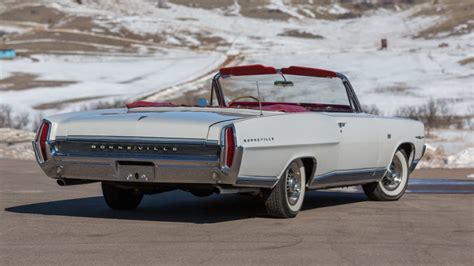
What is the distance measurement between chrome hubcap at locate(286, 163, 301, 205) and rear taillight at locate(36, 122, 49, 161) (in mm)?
2132

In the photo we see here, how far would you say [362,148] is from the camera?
32.3 ft

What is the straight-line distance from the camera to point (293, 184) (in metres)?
8.96

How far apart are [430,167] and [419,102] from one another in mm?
29127

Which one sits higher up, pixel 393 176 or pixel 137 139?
pixel 137 139

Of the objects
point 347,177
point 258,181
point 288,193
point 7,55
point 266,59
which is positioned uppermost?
point 258,181

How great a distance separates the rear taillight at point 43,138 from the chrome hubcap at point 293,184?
2.13 meters

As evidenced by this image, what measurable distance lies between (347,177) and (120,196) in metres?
2.18

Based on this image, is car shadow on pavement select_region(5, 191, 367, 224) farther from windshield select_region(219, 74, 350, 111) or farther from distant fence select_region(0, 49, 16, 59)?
distant fence select_region(0, 49, 16, 59)

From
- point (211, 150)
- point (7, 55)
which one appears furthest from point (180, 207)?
point (7, 55)

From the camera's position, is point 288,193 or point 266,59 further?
point 266,59

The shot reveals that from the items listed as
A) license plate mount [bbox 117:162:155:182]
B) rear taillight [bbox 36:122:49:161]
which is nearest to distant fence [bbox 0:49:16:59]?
rear taillight [bbox 36:122:49:161]

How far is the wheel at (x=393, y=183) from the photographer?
10734 mm

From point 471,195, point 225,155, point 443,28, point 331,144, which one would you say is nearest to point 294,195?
point 331,144

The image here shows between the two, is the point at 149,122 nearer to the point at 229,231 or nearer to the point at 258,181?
the point at 258,181
